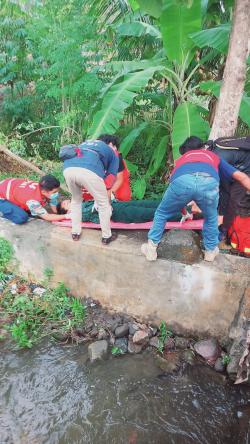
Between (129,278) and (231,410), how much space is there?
1.65 metres

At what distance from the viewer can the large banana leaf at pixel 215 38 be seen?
423 cm

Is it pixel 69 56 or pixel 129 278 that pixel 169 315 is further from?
pixel 69 56

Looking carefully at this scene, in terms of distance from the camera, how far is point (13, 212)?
4.60 meters

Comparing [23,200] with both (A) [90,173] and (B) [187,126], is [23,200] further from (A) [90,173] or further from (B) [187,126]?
(B) [187,126]

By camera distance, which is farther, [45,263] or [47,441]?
[45,263]

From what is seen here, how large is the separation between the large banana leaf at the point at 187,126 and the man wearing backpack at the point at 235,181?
86 cm

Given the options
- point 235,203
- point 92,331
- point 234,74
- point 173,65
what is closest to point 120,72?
point 173,65

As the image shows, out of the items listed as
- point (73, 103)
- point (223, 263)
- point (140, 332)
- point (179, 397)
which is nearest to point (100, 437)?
point (179, 397)

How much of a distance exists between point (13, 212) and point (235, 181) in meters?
2.77

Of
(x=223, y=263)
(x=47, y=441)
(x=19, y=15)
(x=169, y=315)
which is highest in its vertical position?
(x=19, y=15)

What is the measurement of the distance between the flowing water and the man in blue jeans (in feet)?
4.15

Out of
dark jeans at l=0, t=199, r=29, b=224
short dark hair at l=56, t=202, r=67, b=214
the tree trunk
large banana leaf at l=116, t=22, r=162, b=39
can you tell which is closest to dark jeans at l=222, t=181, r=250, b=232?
the tree trunk

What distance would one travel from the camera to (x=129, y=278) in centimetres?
405

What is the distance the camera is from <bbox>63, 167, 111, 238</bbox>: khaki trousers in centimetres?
368
